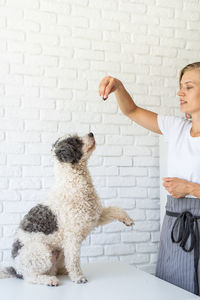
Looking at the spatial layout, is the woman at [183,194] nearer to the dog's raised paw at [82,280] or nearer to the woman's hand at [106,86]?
the woman's hand at [106,86]

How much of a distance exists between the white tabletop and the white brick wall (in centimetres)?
94

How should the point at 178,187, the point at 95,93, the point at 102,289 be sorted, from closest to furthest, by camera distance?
the point at 102,289, the point at 178,187, the point at 95,93

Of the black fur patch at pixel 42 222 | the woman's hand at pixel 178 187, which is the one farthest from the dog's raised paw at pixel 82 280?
the woman's hand at pixel 178 187

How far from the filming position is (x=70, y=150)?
131 cm

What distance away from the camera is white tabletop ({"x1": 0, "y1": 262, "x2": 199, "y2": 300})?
3.84 ft

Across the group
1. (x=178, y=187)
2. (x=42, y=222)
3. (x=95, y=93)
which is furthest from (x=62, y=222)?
(x=95, y=93)

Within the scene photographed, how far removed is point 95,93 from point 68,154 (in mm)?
1122

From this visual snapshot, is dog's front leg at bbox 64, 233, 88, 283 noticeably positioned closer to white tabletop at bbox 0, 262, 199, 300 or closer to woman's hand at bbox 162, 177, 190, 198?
white tabletop at bbox 0, 262, 199, 300

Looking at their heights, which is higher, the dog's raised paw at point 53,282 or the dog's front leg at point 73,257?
the dog's front leg at point 73,257

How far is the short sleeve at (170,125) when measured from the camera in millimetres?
1520

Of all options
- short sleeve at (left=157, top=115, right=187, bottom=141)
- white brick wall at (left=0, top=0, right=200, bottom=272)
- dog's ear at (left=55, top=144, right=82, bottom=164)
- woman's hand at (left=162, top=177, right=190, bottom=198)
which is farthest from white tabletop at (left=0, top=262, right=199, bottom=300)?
white brick wall at (left=0, top=0, right=200, bottom=272)

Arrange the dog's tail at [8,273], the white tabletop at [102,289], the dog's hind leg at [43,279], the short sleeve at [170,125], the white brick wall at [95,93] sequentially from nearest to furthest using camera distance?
the white tabletop at [102,289]
the dog's hind leg at [43,279]
the dog's tail at [8,273]
the short sleeve at [170,125]
the white brick wall at [95,93]

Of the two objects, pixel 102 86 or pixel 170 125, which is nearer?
pixel 102 86

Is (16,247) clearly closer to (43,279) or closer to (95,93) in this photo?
(43,279)
